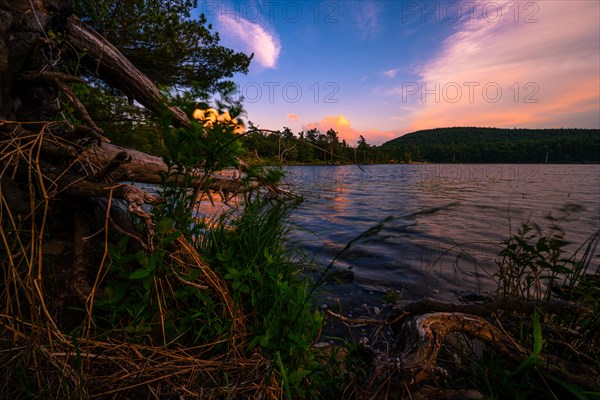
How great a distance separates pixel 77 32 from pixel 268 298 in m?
3.90

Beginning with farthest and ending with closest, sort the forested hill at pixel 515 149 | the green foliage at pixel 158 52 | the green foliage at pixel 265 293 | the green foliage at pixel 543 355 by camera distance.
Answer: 1. the forested hill at pixel 515 149
2. the green foliage at pixel 158 52
3. the green foliage at pixel 265 293
4. the green foliage at pixel 543 355

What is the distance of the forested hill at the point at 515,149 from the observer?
123 meters

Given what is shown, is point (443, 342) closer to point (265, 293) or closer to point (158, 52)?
point (265, 293)

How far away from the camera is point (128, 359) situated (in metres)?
1.86

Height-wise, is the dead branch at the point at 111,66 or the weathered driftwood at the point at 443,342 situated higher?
the dead branch at the point at 111,66

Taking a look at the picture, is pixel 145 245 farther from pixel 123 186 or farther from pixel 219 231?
pixel 219 231

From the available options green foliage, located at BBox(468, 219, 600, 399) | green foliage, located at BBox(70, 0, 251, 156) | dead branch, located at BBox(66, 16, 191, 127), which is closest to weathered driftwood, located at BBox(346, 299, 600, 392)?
green foliage, located at BBox(468, 219, 600, 399)

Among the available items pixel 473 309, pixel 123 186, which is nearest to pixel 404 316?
pixel 473 309

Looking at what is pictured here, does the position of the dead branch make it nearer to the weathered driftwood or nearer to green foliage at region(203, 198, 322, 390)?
green foliage at region(203, 198, 322, 390)

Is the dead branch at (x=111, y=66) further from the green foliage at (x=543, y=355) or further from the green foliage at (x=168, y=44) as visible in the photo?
the green foliage at (x=168, y=44)

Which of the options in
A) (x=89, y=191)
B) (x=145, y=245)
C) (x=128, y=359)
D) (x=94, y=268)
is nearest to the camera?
(x=128, y=359)

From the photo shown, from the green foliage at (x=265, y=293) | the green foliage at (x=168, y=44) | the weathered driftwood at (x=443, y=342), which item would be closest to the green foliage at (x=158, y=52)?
the green foliage at (x=168, y=44)

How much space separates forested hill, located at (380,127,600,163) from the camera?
404 ft

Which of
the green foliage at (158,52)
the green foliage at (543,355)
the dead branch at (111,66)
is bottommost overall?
the green foliage at (543,355)
